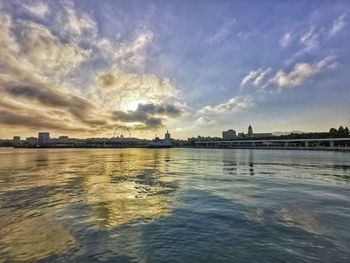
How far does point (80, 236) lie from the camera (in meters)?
13.4

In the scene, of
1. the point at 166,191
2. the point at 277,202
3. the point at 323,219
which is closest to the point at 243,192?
the point at 277,202

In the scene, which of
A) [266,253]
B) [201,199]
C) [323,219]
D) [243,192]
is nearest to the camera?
[266,253]

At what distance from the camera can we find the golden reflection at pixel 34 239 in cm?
1128

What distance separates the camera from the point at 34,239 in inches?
513

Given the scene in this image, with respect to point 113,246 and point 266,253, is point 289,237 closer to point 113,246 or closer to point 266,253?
point 266,253

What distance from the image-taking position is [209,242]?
41.4ft

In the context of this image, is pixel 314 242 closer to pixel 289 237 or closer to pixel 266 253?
pixel 289 237

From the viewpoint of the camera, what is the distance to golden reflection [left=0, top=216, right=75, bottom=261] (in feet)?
37.0

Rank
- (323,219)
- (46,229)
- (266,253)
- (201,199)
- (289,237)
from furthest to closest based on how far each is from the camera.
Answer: (201,199) → (323,219) → (46,229) → (289,237) → (266,253)

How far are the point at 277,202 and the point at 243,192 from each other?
486 centimetres

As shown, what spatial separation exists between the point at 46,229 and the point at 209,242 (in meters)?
9.29

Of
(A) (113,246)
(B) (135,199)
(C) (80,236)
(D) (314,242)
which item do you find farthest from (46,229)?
(D) (314,242)

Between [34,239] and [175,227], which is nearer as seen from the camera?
[34,239]

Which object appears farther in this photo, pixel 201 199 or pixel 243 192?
pixel 243 192
